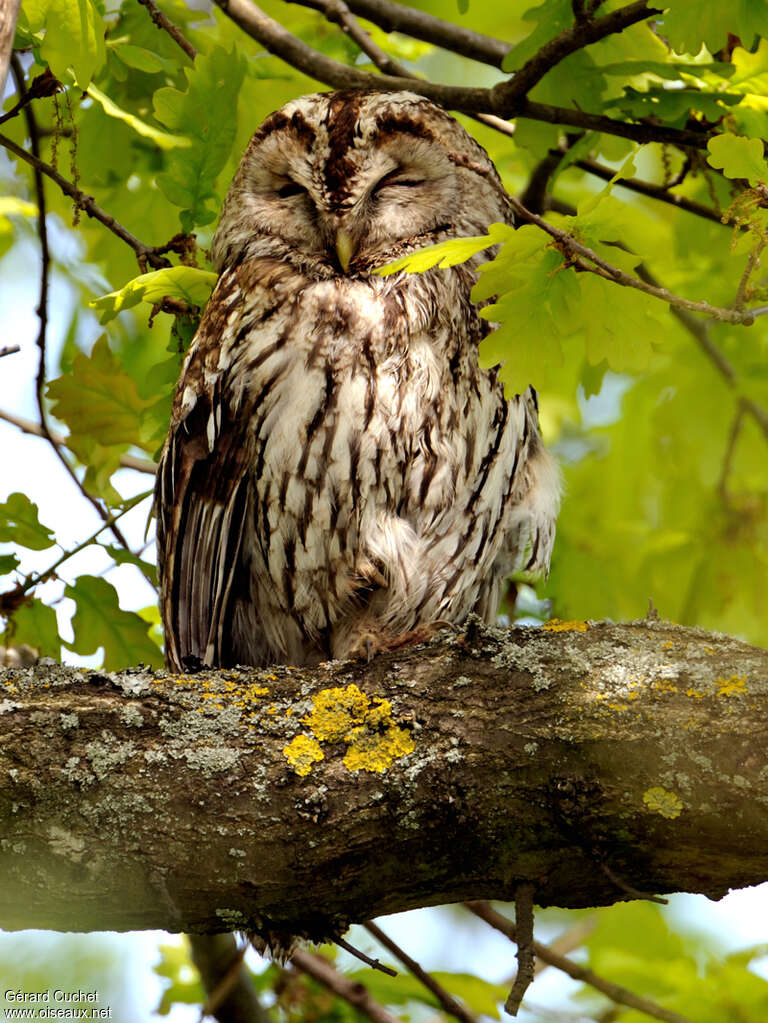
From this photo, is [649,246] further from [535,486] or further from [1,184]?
[1,184]

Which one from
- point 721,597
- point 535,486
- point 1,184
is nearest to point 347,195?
point 535,486

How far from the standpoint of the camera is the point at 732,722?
2193mm

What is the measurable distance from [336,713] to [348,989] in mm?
1639

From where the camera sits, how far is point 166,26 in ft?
10.4

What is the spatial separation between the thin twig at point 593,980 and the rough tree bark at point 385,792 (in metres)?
0.90

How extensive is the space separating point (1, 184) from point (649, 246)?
294 cm

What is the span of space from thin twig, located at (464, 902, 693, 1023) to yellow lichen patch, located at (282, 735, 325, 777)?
3.39 ft

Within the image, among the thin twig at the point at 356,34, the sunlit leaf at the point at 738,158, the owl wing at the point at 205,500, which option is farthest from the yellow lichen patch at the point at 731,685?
the thin twig at the point at 356,34

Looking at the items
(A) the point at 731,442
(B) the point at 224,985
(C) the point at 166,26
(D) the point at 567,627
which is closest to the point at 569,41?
(C) the point at 166,26

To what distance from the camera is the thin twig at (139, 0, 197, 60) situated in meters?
3.10

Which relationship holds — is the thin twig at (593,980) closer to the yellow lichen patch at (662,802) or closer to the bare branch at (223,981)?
the bare branch at (223,981)

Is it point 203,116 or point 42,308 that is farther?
point 42,308
